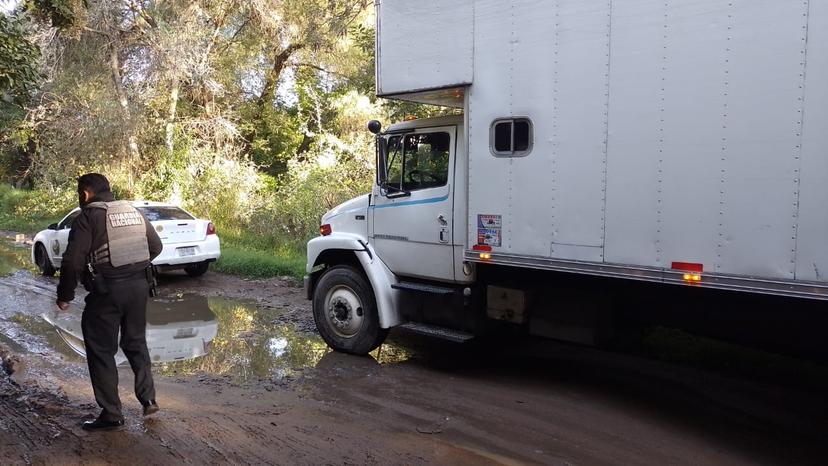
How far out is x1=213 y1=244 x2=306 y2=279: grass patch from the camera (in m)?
12.1

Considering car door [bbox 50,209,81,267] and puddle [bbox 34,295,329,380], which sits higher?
car door [bbox 50,209,81,267]

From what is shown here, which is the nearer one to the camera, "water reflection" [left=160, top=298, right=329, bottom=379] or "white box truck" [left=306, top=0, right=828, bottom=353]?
"white box truck" [left=306, top=0, right=828, bottom=353]

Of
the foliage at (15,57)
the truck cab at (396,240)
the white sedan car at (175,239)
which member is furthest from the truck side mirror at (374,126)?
the white sedan car at (175,239)

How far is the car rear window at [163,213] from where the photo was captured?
11.5 m

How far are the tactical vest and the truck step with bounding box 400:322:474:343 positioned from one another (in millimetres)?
2692

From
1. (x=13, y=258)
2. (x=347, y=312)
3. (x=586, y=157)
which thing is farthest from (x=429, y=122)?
(x=13, y=258)

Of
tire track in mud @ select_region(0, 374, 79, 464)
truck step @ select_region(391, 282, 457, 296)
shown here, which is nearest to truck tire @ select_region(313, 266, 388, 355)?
truck step @ select_region(391, 282, 457, 296)

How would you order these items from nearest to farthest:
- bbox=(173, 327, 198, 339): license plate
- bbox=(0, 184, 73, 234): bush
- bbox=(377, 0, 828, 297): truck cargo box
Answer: bbox=(377, 0, 828, 297): truck cargo box < bbox=(173, 327, 198, 339): license plate < bbox=(0, 184, 73, 234): bush

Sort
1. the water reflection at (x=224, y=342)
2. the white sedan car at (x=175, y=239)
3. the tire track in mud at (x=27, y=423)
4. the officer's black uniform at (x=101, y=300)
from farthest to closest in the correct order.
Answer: the white sedan car at (x=175, y=239) < the water reflection at (x=224, y=342) < the officer's black uniform at (x=101, y=300) < the tire track in mud at (x=27, y=423)

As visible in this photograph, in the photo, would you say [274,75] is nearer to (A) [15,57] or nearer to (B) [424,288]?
(A) [15,57]

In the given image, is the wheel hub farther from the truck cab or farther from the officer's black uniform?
the officer's black uniform

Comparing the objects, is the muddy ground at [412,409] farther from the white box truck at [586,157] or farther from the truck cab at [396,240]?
the white box truck at [586,157]

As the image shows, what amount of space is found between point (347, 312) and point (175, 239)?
18.6 ft

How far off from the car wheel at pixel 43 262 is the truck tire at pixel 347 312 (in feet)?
26.4
